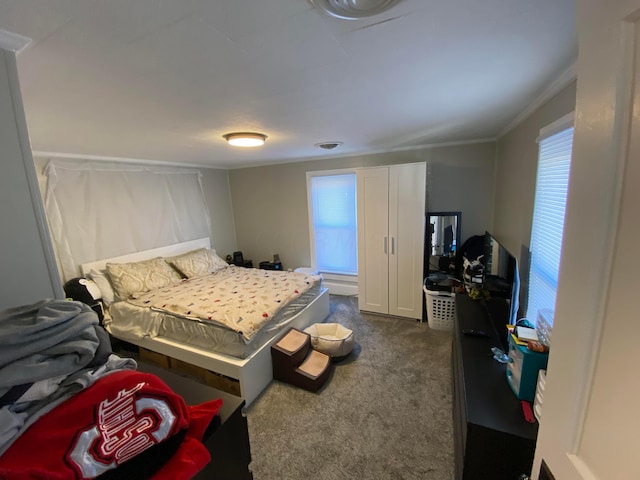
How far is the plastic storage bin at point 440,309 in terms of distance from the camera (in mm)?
2916

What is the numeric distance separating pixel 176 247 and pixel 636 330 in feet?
13.9

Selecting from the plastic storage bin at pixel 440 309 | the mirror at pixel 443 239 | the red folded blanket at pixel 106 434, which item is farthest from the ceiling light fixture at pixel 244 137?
the plastic storage bin at pixel 440 309

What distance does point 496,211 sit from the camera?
2.96m

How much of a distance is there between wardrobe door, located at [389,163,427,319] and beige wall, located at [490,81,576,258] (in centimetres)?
76

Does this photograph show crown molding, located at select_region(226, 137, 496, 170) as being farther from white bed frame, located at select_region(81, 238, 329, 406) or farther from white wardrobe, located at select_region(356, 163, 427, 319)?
white bed frame, located at select_region(81, 238, 329, 406)

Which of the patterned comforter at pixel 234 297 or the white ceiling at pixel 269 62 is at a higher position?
the white ceiling at pixel 269 62

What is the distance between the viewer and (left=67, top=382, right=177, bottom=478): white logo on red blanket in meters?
0.55

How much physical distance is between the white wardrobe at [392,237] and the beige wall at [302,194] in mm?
555

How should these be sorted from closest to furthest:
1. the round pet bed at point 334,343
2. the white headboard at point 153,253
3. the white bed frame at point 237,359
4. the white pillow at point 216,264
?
the white bed frame at point 237,359, the round pet bed at point 334,343, the white headboard at point 153,253, the white pillow at point 216,264

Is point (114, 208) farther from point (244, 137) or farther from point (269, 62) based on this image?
point (269, 62)

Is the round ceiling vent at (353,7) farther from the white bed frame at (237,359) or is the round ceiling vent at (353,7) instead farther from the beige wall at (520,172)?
the white bed frame at (237,359)

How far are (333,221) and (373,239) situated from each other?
957 millimetres

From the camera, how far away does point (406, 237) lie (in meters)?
3.10

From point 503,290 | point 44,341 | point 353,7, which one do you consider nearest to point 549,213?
point 503,290
